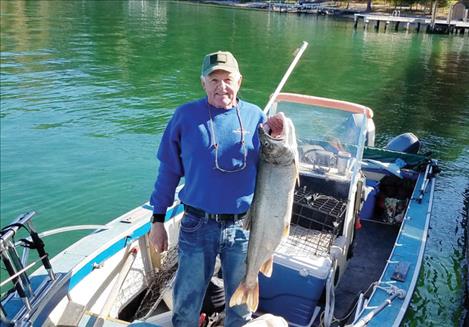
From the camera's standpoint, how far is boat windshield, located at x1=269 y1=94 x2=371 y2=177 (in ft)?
18.5

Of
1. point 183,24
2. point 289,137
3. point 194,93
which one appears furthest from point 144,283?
point 183,24

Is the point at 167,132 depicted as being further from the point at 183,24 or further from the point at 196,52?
the point at 183,24

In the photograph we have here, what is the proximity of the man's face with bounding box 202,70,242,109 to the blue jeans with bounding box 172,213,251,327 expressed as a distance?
79cm

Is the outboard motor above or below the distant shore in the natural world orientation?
below

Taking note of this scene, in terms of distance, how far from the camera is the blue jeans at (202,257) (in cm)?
333

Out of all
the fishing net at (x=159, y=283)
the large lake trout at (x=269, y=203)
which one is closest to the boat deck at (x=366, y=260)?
the fishing net at (x=159, y=283)

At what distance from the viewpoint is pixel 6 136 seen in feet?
45.2

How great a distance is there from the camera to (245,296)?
335 centimetres

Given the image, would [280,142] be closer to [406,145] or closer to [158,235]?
[158,235]

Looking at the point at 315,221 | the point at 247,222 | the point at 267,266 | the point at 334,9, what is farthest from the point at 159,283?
the point at 334,9

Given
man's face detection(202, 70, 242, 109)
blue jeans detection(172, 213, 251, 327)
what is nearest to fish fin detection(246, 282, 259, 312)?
blue jeans detection(172, 213, 251, 327)

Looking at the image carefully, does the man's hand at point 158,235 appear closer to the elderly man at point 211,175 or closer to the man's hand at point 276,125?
the elderly man at point 211,175

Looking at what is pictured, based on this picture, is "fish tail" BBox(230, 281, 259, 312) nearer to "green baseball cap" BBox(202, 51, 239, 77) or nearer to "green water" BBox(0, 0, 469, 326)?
"green baseball cap" BBox(202, 51, 239, 77)

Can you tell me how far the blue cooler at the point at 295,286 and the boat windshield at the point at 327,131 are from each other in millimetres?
1312
